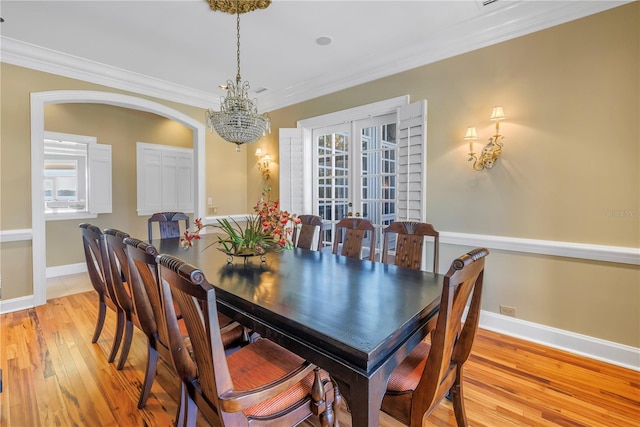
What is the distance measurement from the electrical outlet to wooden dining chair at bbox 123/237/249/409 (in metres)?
2.44

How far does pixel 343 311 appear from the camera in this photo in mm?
1312

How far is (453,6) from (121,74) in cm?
410

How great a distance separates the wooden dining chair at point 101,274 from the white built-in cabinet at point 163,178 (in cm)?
345

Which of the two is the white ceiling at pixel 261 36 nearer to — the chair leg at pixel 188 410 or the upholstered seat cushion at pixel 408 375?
the upholstered seat cushion at pixel 408 375

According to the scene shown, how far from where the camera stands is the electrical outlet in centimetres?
275

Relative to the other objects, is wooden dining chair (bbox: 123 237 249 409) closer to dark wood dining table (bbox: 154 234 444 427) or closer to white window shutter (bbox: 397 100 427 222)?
dark wood dining table (bbox: 154 234 444 427)

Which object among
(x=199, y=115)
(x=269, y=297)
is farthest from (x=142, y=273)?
(x=199, y=115)

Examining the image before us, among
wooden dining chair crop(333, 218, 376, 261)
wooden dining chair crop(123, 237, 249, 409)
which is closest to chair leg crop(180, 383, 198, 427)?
wooden dining chair crop(123, 237, 249, 409)

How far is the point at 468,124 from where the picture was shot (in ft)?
9.59

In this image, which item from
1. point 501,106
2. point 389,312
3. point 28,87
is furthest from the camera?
point 28,87

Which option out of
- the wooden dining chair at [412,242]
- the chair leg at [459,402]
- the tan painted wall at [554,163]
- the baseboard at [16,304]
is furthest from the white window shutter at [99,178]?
the chair leg at [459,402]

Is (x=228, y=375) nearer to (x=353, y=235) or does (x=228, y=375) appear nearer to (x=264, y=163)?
(x=353, y=235)

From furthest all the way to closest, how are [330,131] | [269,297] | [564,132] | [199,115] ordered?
[199,115] → [330,131] → [564,132] → [269,297]

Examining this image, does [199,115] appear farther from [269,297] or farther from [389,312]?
[389,312]
